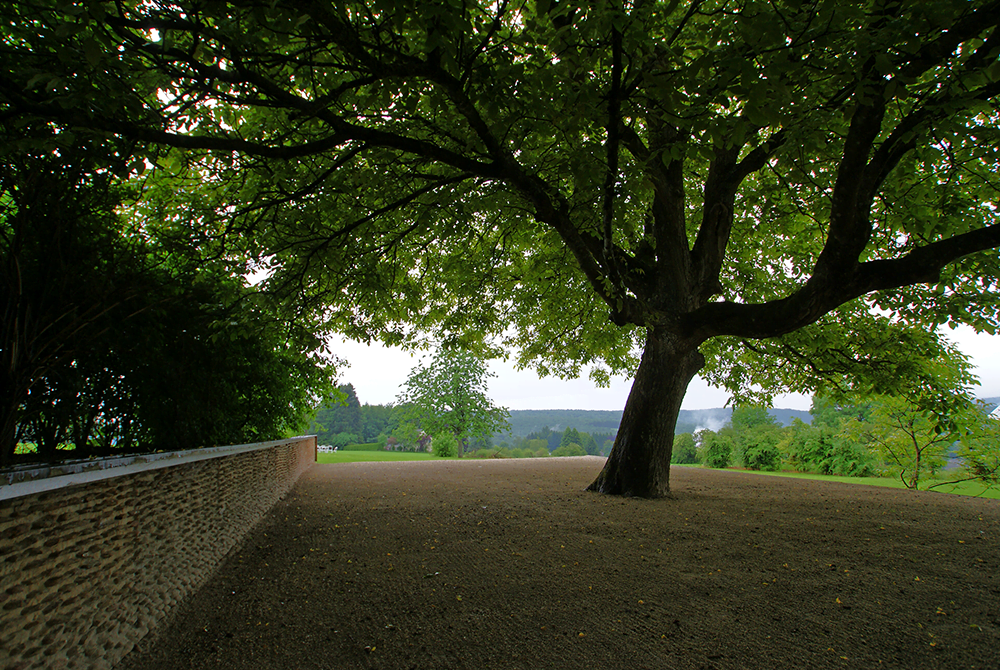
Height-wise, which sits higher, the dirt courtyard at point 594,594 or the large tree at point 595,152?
the large tree at point 595,152

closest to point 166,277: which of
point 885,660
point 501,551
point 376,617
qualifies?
point 376,617

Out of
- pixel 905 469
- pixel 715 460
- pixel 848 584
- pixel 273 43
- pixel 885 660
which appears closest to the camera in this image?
pixel 885 660

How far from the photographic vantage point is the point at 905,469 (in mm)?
14203

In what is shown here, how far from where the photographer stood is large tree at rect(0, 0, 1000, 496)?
138 inches

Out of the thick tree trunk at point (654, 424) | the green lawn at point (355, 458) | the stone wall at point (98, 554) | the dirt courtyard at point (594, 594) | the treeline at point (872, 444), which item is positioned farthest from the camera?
the green lawn at point (355, 458)

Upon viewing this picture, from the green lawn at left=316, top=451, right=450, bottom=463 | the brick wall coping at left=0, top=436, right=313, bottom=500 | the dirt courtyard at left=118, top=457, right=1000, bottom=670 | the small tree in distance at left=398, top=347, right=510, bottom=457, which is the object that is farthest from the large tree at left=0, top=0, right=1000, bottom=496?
the small tree in distance at left=398, top=347, right=510, bottom=457

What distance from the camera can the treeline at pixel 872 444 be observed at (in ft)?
35.8

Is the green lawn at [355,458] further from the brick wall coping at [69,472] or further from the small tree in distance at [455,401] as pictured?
the brick wall coping at [69,472]

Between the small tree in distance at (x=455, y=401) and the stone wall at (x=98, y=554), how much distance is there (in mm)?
26663

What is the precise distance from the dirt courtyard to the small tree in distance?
955 inches

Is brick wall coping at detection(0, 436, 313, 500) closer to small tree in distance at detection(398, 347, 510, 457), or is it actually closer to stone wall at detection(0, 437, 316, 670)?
stone wall at detection(0, 437, 316, 670)

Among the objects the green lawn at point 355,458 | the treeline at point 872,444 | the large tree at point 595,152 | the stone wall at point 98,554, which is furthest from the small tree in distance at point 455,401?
the stone wall at point 98,554

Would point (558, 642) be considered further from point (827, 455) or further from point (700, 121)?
point (827, 455)

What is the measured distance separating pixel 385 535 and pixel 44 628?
130 inches
